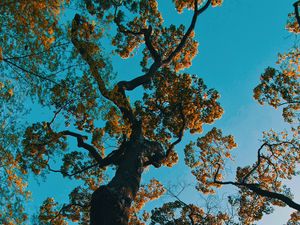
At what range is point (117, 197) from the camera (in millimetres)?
7527

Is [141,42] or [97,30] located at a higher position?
[141,42]

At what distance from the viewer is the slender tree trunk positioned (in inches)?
280

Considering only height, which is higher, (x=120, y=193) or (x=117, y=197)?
(x=120, y=193)

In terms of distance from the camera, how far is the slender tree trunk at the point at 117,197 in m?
7.12

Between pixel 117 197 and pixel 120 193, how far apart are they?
9.3 inches

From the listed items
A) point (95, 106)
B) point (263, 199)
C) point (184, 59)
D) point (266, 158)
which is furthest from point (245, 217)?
point (95, 106)

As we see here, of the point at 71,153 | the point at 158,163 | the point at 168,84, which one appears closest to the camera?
the point at 158,163

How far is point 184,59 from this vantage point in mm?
18234

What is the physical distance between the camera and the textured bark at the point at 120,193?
23.5 feet

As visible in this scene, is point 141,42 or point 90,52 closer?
point 90,52

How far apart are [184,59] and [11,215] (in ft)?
41.5

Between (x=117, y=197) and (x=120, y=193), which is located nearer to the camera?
(x=117, y=197)

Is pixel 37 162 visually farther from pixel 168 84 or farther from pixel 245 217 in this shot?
pixel 245 217

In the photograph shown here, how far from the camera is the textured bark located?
715 cm
